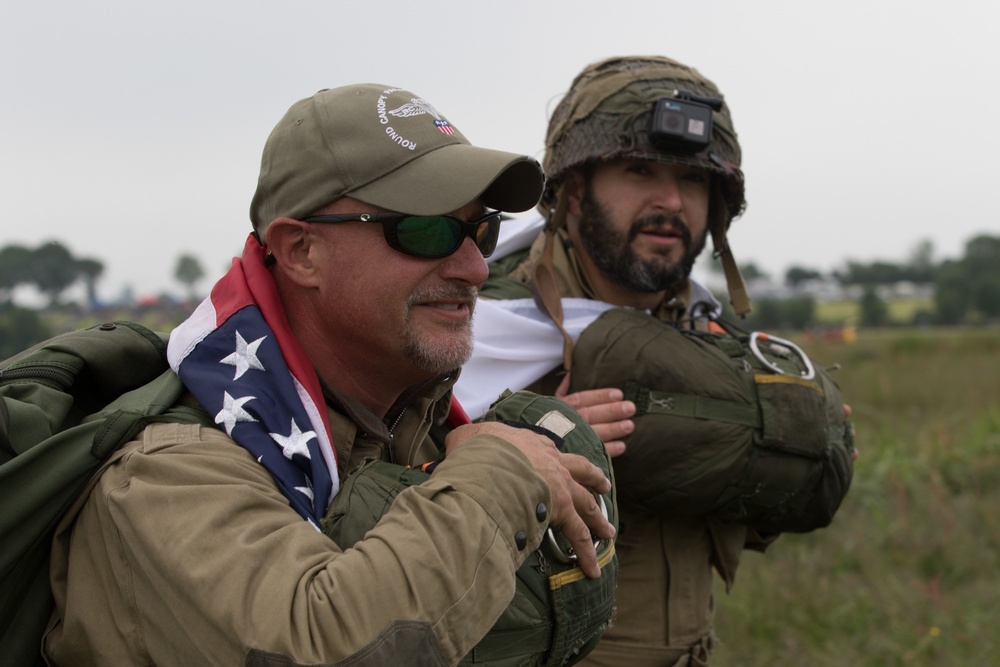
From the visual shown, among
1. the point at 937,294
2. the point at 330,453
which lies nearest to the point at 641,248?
the point at 330,453

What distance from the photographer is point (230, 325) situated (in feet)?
6.51

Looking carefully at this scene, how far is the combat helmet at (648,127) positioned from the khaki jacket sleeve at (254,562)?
1849 mm

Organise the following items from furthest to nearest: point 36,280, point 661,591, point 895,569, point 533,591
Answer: point 895,569 < point 36,280 < point 661,591 < point 533,591

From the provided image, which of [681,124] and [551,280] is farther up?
[681,124]

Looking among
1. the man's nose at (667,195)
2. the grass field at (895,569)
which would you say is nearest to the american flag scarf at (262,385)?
the man's nose at (667,195)

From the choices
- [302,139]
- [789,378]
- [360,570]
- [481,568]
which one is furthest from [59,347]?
[789,378]

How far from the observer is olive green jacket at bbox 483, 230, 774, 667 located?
10.8ft

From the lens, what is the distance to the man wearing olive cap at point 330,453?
1561 millimetres

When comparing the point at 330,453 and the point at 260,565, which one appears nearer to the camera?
the point at 260,565

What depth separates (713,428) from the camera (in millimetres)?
3010

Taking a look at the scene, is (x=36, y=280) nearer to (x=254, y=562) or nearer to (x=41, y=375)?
(x=41, y=375)

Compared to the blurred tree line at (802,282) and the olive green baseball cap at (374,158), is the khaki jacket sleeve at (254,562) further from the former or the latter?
the blurred tree line at (802,282)

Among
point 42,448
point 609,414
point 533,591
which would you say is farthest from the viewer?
point 609,414

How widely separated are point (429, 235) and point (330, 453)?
1.67 feet
